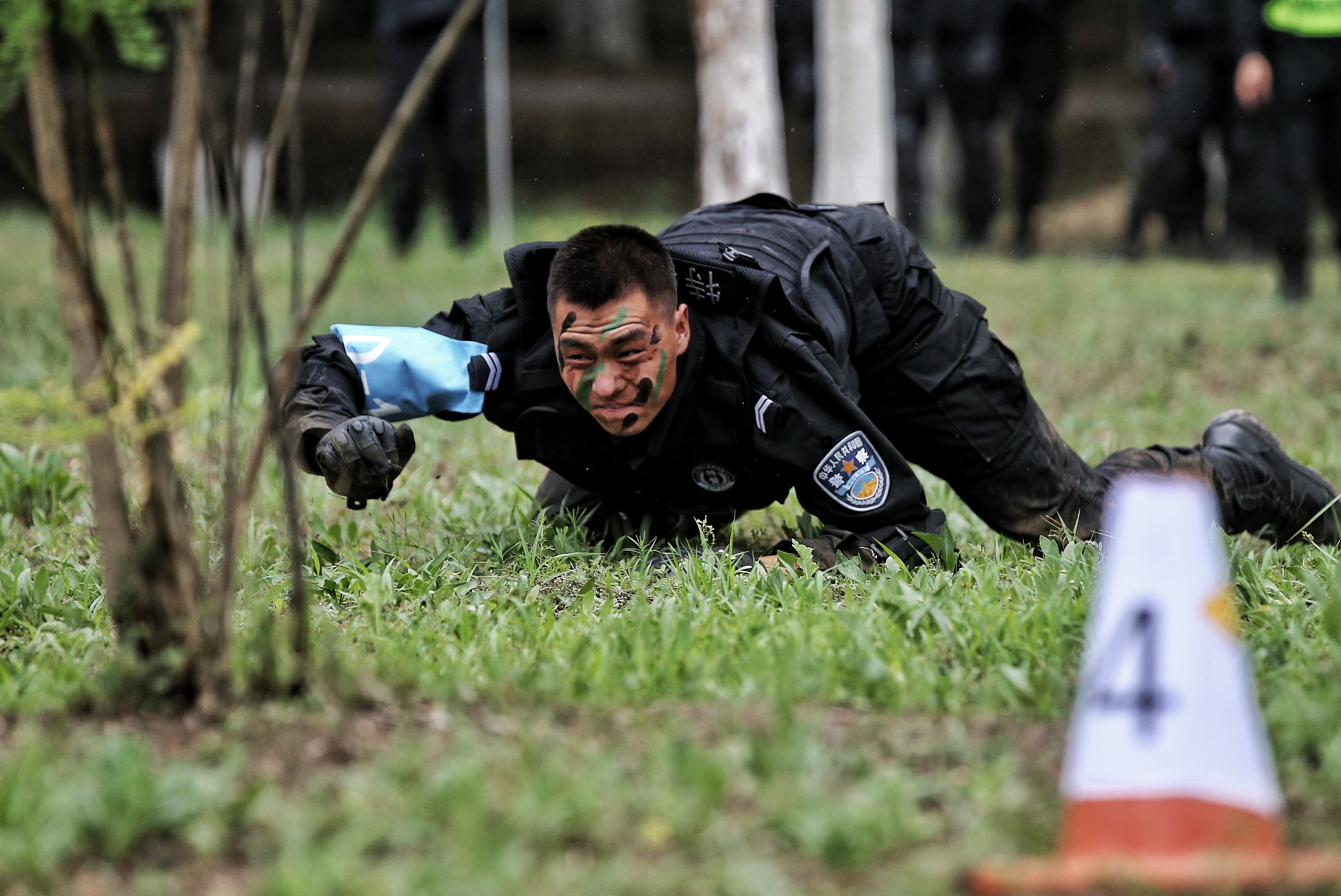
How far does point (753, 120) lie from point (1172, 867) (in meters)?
6.25

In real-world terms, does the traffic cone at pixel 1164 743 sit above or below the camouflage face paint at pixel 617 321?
below

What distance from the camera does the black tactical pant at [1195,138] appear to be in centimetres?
948

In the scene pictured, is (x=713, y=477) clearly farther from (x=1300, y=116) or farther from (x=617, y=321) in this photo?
(x=1300, y=116)

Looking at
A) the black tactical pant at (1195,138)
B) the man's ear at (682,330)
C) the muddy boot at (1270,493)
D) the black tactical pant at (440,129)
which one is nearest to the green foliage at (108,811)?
the man's ear at (682,330)

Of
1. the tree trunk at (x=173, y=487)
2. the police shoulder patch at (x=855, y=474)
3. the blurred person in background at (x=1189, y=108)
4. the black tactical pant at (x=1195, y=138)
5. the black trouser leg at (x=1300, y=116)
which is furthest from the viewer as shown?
the black tactical pant at (x=1195, y=138)

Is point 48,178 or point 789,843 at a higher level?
point 48,178

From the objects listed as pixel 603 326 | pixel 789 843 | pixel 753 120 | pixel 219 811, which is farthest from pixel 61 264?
pixel 753 120

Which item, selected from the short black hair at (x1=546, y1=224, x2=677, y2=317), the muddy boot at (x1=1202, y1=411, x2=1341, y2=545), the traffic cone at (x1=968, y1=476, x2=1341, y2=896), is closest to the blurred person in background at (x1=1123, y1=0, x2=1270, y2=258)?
the muddy boot at (x1=1202, y1=411, x2=1341, y2=545)

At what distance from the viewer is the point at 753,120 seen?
768 cm

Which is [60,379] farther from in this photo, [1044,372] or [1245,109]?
[1245,109]

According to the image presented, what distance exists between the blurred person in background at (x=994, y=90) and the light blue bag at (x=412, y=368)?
318 inches

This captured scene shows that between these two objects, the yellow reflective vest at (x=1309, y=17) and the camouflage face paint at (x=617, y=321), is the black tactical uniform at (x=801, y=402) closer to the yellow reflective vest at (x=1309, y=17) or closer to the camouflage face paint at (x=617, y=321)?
the camouflage face paint at (x=617, y=321)

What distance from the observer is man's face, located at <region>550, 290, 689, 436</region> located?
3195 millimetres

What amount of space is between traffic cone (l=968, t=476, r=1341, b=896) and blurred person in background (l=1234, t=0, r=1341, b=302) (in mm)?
6032
